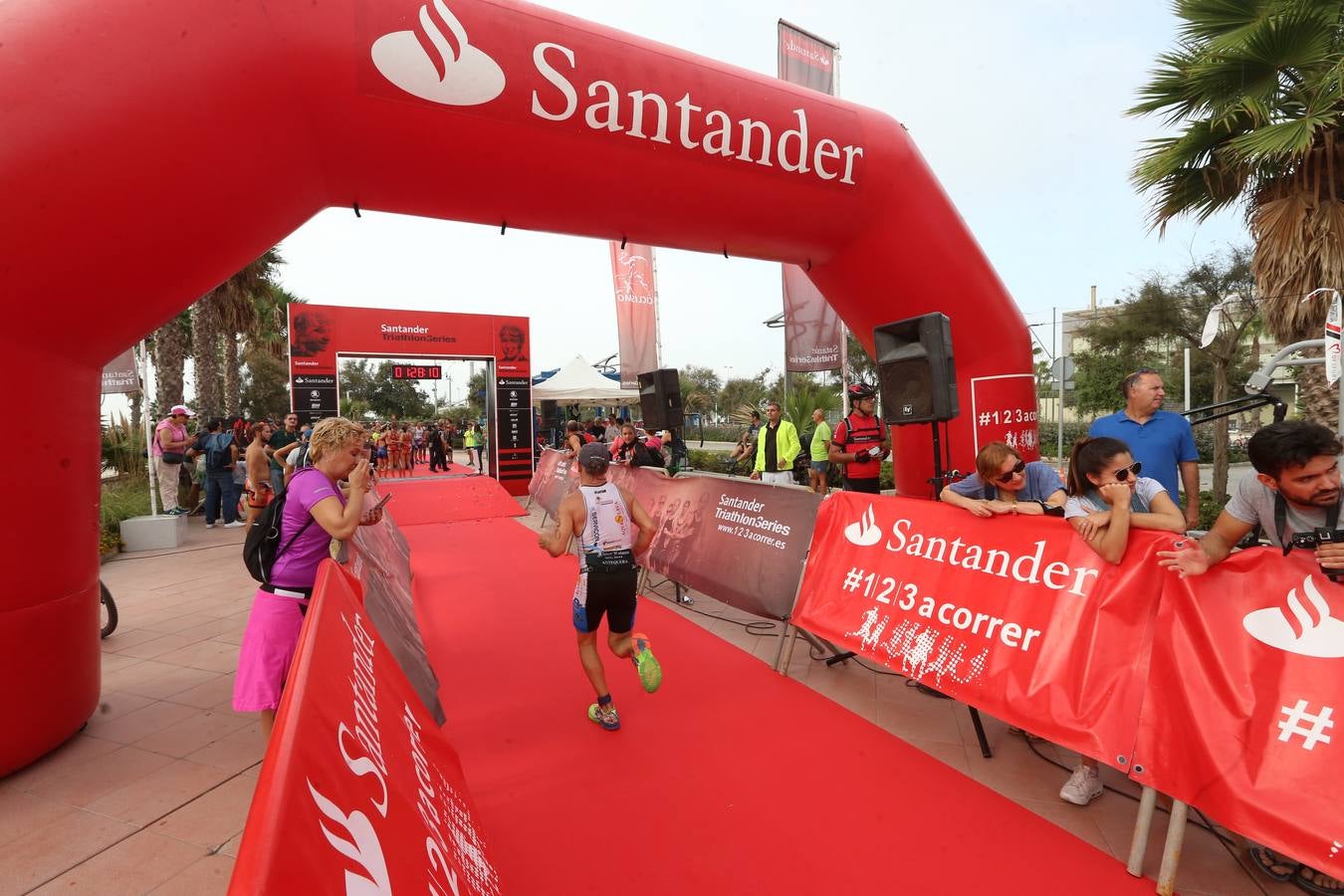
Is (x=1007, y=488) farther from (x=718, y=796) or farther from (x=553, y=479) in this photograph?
(x=553, y=479)

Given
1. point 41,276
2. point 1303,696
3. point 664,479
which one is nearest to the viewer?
point 1303,696

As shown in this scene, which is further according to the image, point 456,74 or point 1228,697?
point 456,74

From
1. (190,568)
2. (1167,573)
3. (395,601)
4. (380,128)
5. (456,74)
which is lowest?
(190,568)

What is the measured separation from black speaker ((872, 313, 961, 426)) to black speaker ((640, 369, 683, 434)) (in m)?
3.89

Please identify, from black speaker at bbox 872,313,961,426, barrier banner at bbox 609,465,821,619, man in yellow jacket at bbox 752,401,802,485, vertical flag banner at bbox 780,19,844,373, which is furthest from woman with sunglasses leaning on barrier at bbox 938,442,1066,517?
vertical flag banner at bbox 780,19,844,373

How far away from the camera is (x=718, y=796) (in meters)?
2.90

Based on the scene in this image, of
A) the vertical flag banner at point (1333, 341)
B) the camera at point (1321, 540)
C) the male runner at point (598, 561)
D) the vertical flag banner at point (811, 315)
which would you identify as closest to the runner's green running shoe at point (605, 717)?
the male runner at point (598, 561)

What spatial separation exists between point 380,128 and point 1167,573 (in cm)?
436

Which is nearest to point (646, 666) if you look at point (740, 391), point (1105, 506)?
point (1105, 506)

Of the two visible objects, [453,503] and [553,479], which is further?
[453,503]

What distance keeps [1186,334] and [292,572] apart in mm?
21408

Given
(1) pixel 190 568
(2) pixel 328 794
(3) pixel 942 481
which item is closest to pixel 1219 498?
(3) pixel 942 481

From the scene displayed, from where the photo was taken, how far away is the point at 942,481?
4.88 m

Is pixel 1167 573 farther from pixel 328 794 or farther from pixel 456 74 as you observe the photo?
pixel 456 74
